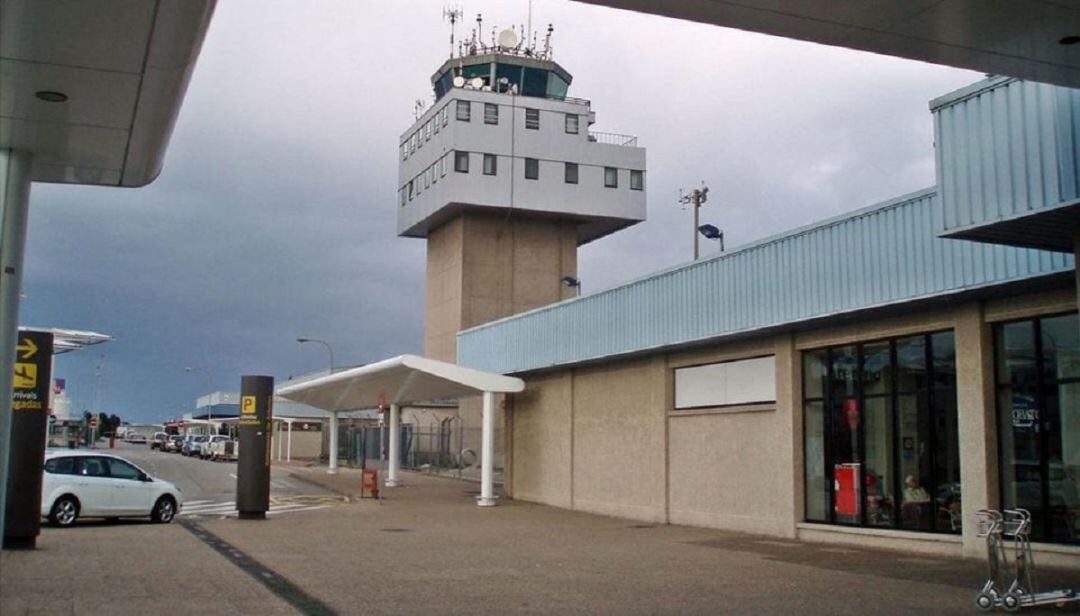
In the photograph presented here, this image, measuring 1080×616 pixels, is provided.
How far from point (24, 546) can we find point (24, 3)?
11.7 metres

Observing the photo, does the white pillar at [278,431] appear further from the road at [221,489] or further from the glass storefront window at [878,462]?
the glass storefront window at [878,462]

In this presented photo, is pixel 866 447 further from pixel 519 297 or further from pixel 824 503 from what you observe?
pixel 519 297

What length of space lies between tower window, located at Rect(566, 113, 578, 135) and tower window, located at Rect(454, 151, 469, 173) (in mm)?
7734

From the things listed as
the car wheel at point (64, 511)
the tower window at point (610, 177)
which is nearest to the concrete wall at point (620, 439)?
the car wheel at point (64, 511)

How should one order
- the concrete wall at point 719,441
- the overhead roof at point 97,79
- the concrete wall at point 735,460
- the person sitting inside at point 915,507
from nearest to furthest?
the overhead roof at point 97,79, the concrete wall at point 719,441, the person sitting inside at point 915,507, the concrete wall at point 735,460

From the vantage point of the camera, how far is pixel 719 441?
944 inches

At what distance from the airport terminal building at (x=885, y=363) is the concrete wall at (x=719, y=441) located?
0.15 feet

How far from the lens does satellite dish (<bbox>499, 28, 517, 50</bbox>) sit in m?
69.5

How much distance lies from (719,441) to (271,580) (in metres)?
12.1

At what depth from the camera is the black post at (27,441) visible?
17.5m

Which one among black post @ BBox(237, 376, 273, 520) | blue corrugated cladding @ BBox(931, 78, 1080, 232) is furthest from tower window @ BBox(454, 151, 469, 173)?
blue corrugated cladding @ BBox(931, 78, 1080, 232)

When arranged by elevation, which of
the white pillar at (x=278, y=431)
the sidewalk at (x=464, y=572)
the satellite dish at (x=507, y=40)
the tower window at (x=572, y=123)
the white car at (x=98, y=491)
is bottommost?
the sidewalk at (x=464, y=572)

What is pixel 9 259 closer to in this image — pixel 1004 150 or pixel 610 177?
pixel 1004 150

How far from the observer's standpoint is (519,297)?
6406 centimetres
